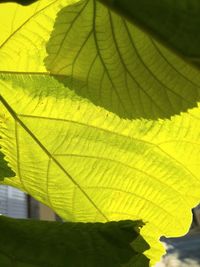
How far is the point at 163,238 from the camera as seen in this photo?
580 cm

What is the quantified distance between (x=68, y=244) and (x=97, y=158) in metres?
0.36

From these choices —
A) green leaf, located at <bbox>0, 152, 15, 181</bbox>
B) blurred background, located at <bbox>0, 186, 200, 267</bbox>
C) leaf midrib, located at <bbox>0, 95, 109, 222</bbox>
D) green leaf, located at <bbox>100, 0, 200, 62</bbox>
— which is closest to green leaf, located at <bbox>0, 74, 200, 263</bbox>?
leaf midrib, located at <bbox>0, 95, 109, 222</bbox>

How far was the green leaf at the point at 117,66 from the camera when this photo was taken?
686 mm

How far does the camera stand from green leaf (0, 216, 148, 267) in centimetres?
57

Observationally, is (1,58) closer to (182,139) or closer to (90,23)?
(90,23)

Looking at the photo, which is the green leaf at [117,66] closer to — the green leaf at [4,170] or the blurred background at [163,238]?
the green leaf at [4,170]

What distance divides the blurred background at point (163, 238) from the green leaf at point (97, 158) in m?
3.33

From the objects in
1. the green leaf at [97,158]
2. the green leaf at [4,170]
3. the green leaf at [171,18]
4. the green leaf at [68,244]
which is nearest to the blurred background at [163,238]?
the green leaf at [97,158]

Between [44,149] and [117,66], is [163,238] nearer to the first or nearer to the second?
[44,149]

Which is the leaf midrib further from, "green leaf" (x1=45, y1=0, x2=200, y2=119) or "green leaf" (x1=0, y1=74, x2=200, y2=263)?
"green leaf" (x1=45, y1=0, x2=200, y2=119)

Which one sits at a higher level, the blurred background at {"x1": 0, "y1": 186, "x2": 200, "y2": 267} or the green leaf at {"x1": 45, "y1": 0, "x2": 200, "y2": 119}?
the green leaf at {"x1": 45, "y1": 0, "x2": 200, "y2": 119}

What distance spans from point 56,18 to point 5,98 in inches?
7.7

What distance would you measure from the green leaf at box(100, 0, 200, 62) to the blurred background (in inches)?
155

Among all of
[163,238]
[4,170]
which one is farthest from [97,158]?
[163,238]
